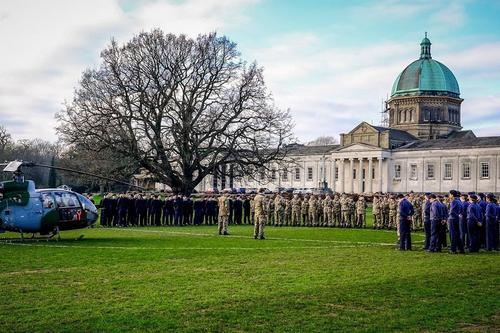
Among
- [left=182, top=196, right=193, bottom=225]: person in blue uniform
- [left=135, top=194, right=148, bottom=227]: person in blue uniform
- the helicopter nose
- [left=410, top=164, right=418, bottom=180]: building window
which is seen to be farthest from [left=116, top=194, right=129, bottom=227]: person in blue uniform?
[left=410, top=164, right=418, bottom=180]: building window

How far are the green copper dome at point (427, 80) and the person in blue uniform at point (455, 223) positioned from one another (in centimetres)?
8149

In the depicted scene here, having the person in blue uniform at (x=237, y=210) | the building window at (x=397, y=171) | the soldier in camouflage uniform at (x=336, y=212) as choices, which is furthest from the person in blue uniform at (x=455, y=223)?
the building window at (x=397, y=171)

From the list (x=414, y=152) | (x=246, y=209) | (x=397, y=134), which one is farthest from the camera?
(x=397, y=134)

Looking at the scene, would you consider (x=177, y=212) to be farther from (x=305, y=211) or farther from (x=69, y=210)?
(x=69, y=210)

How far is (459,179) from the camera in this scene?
85188 mm

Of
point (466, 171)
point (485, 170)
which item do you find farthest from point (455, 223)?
point (466, 171)

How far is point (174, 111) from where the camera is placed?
45.7m

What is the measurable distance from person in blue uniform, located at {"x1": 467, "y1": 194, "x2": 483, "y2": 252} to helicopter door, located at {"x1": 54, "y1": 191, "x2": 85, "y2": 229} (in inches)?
513

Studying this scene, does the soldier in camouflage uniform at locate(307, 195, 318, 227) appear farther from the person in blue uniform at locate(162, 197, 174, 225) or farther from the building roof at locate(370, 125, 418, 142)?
the building roof at locate(370, 125, 418, 142)

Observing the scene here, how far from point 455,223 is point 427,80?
83.7 meters

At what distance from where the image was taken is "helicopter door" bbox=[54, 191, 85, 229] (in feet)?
70.2

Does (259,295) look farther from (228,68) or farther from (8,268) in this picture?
(228,68)

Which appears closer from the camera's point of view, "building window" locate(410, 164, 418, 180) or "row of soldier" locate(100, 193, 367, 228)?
"row of soldier" locate(100, 193, 367, 228)

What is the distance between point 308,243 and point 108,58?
2693 centimetres
